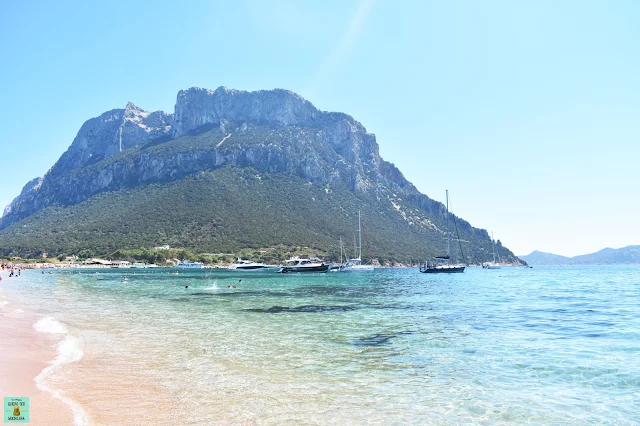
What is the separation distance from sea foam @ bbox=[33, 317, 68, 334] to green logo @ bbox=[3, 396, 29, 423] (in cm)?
1321

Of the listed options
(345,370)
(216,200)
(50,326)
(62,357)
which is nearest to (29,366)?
(62,357)

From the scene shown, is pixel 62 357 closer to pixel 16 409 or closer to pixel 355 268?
pixel 16 409

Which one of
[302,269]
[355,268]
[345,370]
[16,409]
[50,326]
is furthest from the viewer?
[355,268]

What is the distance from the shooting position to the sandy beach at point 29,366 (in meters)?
8.88

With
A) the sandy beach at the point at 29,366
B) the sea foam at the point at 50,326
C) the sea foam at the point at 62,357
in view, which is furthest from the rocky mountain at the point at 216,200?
the sandy beach at the point at 29,366

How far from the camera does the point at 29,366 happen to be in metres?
13.3

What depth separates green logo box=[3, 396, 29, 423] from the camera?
827 centimetres

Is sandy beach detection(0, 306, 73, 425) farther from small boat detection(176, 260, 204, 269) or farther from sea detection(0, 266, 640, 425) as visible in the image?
small boat detection(176, 260, 204, 269)

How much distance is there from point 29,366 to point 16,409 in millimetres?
5704

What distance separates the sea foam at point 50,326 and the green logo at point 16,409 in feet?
43.3

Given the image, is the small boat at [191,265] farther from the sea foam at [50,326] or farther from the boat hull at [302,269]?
the sea foam at [50,326]

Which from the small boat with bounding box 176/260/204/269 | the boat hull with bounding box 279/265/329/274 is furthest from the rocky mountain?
the boat hull with bounding box 279/265/329/274

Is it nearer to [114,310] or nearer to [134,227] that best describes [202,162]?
[134,227]

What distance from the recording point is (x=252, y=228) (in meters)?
151
